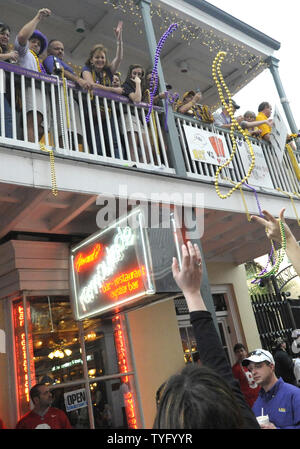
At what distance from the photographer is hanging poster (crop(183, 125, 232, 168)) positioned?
5684 millimetres

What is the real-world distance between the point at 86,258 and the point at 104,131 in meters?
1.78

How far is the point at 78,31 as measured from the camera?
743 centimetres

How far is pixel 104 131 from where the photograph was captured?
5.42m

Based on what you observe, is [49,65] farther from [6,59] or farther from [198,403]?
[198,403]

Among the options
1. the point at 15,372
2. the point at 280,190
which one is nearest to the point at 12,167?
the point at 15,372

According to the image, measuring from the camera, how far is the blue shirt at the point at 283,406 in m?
2.68

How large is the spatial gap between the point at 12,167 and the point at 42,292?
2.27 meters

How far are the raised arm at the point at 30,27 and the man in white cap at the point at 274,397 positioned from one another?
407 cm

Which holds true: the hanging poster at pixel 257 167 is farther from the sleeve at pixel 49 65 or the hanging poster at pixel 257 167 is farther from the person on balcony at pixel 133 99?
the sleeve at pixel 49 65

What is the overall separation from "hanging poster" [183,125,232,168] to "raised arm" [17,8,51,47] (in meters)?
2.36

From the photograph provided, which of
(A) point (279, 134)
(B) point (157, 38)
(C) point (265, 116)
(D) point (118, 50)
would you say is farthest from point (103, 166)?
(B) point (157, 38)
